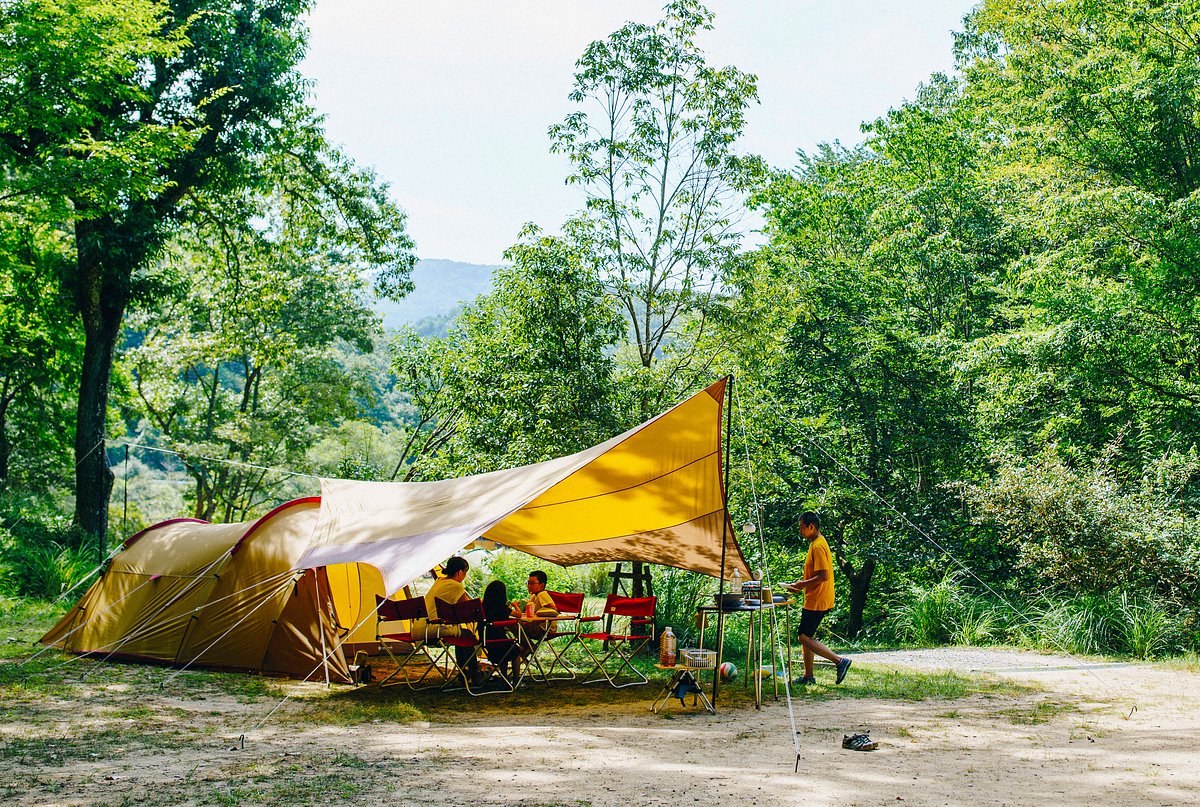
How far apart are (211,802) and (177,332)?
22239 mm

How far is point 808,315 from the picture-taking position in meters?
13.4

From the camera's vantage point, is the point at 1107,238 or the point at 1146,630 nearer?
the point at 1146,630

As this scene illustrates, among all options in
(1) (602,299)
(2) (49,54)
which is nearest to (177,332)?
(2) (49,54)

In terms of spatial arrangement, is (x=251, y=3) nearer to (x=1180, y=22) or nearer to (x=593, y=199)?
(x=593, y=199)

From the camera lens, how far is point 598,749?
4762 millimetres

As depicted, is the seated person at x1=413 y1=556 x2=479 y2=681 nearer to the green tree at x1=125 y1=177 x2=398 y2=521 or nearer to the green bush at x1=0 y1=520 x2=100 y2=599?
the green bush at x1=0 y1=520 x2=100 y2=599

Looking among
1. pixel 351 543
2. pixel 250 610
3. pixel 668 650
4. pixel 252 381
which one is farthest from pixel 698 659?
pixel 252 381

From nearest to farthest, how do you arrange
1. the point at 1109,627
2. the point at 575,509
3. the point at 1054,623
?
the point at 575,509 → the point at 1109,627 → the point at 1054,623

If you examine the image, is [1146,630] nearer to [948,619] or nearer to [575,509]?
[948,619]

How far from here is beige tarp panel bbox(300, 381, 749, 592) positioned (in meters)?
5.92

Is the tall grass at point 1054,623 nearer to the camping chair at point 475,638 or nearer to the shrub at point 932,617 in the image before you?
the shrub at point 932,617

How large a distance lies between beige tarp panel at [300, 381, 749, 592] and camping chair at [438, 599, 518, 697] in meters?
0.63

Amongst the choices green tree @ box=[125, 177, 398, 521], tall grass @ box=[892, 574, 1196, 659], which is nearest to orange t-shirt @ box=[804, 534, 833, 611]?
tall grass @ box=[892, 574, 1196, 659]

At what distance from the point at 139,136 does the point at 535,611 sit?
6.97 meters
